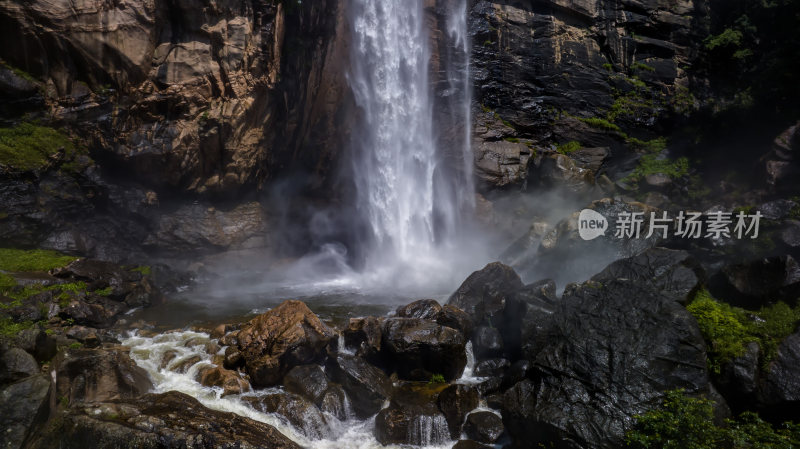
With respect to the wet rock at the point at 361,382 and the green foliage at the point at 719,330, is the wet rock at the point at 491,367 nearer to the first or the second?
the wet rock at the point at 361,382

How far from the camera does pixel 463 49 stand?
21625mm

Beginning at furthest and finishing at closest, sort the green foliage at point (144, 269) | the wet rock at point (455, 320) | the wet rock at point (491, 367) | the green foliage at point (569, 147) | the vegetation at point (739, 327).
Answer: the green foliage at point (569, 147)
the green foliage at point (144, 269)
the wet rock at point (455, 320)
the wet rock at point (491, 367)
the vegetation at point (739, 327)

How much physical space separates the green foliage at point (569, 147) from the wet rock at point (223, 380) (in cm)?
1903

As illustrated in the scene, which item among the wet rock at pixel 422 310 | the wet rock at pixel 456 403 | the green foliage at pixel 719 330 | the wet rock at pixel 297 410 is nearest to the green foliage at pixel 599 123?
the green foliage at pixel 719 330

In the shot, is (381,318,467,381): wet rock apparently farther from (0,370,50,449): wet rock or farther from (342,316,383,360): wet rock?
(0,370,50,449): wet rock

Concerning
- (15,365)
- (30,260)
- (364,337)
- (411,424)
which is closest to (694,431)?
(411,424)

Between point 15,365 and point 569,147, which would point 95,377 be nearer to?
point 15,365

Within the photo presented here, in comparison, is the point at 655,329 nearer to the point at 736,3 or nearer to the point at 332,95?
the point at 332,95

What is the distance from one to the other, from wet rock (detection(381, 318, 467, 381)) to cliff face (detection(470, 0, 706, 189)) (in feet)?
42.6

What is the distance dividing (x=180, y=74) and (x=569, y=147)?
60.2ft

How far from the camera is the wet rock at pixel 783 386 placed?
6551 mm

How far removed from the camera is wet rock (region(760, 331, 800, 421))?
21.5 feet

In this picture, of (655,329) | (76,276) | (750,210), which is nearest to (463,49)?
(750,210)

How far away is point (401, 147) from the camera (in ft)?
66.3
